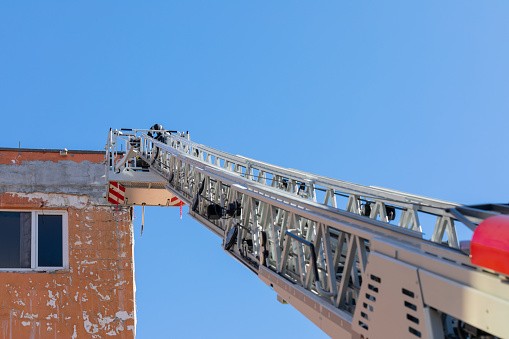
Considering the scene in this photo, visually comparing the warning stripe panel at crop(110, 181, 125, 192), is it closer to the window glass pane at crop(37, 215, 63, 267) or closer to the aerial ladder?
the window glass pane at crop(37, 215, 63, 267)

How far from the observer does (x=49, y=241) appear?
43.2ft

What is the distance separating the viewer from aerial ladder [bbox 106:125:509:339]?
9.09 ft

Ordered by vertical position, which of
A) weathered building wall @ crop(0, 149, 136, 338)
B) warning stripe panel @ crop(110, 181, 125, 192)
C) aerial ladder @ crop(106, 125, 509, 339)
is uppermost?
aerial ladder @ crop(106, 125, 509, 339)

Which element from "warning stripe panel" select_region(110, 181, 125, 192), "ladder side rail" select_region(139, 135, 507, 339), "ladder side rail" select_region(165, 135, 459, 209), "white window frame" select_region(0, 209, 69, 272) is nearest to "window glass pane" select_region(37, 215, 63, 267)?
"white window frame" select_region(0, 209, 69, 272)

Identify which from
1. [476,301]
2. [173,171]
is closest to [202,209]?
[173,171]

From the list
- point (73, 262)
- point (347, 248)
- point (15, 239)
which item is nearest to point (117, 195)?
point (73, 262)

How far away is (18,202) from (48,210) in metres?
0.71

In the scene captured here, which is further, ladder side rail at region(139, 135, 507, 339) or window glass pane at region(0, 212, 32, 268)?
window glass pane at region(0, 212, 32, 268)

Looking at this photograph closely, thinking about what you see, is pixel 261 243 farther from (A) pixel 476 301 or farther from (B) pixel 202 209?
(A) pixel 476 301

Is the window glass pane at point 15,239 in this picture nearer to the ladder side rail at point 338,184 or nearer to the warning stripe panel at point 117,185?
the warning stripe panel at point 117,185

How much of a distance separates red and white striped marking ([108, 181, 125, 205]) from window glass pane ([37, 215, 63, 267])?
4.73 feet

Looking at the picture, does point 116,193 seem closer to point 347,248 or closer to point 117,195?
point 117,195

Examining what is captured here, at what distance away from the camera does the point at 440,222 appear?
5363 millimetres

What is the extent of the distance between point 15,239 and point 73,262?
1500 millimetres
